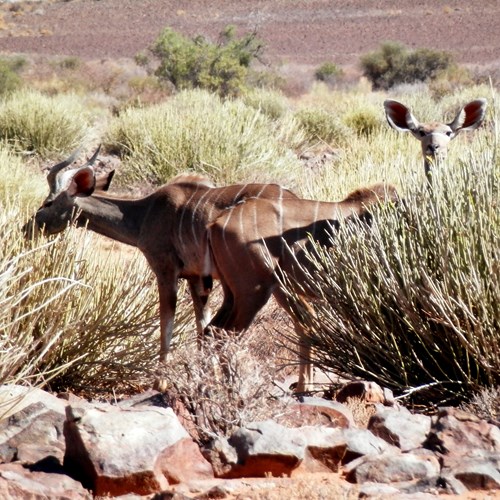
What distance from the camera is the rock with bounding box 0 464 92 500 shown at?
4.46 meters

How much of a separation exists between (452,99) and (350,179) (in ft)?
44.2

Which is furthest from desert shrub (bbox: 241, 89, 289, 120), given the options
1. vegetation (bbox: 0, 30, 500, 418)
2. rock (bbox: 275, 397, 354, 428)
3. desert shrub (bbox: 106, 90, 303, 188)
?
rock (bbox: 275, 397, 354, 428)

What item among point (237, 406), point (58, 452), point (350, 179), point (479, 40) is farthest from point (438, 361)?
point (479, 40)

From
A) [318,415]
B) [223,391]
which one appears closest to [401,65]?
[318,415]

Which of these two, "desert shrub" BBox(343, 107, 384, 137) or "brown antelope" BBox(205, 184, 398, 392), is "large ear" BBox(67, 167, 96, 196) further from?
"desert shrub" BBox(343, 107, 384, 137)

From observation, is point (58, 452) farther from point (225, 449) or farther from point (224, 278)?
point (224, 278)

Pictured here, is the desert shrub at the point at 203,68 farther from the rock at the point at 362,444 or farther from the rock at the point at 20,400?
the rock at the point at 362,444

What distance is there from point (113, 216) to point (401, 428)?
3950mm

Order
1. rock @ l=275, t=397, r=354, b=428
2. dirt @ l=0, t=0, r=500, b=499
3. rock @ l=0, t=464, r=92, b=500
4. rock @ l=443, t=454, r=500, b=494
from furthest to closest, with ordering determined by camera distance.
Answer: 1. dirt @ l=0, t=0, r=500, b=499
2. rock @ l=275, t=397, r=354, b=428
3. rock @ l=443, t=454, r=500, b=494
4. rock @ l=0, t=464, r=92, b=500

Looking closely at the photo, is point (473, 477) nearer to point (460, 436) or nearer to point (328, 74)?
point (460, 436)

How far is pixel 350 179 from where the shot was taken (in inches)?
527

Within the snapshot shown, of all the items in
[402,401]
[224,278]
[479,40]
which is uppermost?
[224,278]

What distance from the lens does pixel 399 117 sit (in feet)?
28.3

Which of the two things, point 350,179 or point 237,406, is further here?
point 350,179
